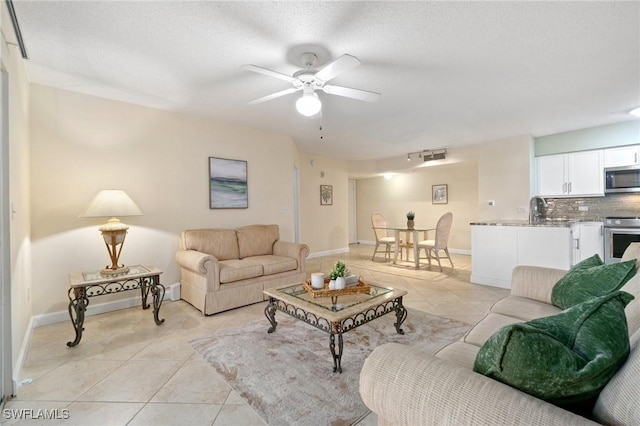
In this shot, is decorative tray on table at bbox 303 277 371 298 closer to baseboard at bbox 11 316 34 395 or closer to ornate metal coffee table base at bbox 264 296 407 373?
ornate metal coffee table base at bbox 264 296 407 373

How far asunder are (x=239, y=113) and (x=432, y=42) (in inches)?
97.2

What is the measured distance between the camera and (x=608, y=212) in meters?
4.62

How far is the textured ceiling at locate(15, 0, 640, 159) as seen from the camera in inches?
73.3

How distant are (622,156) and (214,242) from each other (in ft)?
19.4

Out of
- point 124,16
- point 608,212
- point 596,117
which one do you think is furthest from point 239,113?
point 608,212

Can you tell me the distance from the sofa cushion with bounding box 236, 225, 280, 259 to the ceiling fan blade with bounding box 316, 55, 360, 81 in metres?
2.45

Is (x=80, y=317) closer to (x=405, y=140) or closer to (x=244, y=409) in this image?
(x=244, y=409)

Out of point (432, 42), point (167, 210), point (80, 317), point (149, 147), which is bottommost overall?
point (80, 317)

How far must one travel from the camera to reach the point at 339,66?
2092 millimetres

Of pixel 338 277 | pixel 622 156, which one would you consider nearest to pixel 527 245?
pixel 622 156

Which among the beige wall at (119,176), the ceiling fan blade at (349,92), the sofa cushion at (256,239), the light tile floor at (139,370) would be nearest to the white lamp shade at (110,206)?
the beige wall at (119,176)

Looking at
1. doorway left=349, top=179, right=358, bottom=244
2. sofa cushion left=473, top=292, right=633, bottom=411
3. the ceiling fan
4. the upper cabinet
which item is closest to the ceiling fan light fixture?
the ceiling fan

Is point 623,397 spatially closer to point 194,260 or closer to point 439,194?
point 194,260

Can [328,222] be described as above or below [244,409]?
above
